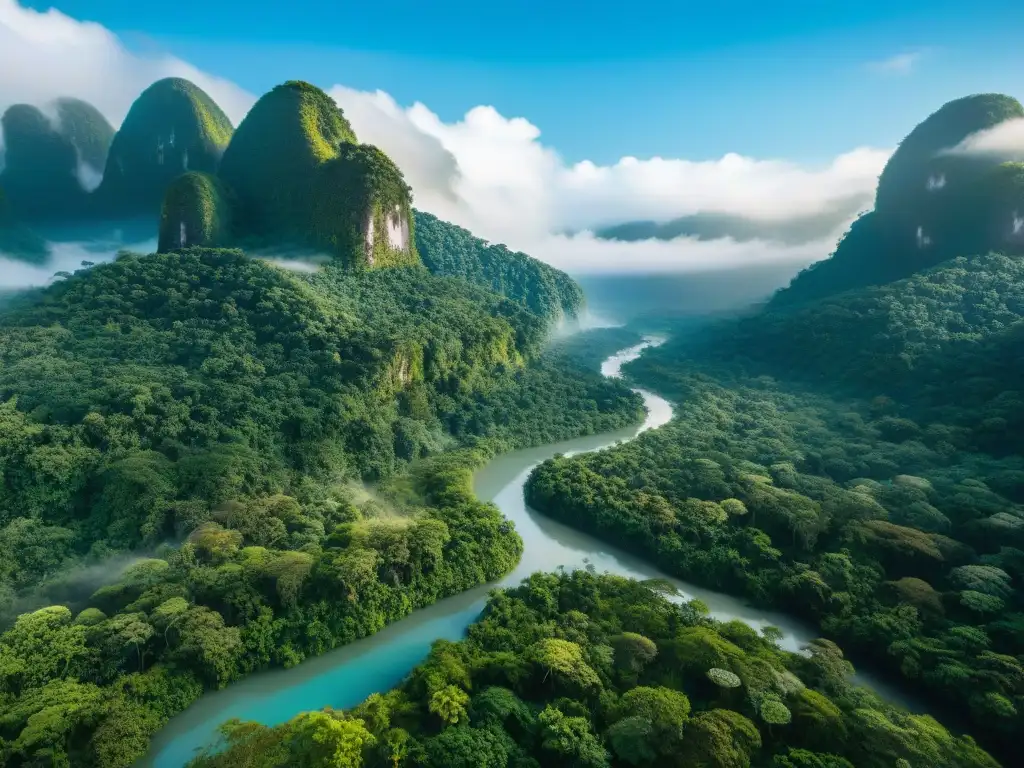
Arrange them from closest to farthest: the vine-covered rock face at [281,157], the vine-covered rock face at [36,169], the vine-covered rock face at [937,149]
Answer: the vine-covered rock face at [281,157] → the vine-covered rock face at [36,169] → the vine-covered rock face at [937,149]

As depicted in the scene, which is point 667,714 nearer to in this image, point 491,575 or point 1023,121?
point 491,575

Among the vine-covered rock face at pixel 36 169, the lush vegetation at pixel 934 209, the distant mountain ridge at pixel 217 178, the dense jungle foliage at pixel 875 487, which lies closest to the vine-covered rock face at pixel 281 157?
the distant mountain ridge at pixel 217 178

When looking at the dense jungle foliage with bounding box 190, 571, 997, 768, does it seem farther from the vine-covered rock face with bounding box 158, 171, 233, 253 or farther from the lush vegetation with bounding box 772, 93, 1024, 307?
the lush vegetation with bounding box 772, 93, 1024, 307

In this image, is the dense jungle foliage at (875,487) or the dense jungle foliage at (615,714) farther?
the dense jungle foliage at (875,487)

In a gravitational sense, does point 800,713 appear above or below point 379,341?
below

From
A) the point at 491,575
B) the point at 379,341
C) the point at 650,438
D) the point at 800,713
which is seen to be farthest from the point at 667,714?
the point at 379,341

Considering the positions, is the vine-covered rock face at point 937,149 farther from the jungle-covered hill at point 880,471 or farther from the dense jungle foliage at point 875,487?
the dense jungle foliage at point 875,487
